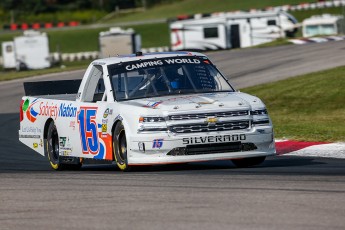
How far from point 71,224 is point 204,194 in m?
1.76

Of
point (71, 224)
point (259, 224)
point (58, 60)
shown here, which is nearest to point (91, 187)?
point (71, 224)

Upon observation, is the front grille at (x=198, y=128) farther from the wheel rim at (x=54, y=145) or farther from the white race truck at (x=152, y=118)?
the wheel rim at (x=54, y=145)

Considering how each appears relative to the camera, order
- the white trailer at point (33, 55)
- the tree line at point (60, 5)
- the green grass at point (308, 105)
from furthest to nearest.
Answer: the tree line at point (60, 5) → the white trailer at point (33, 55) → the green grass at point (308, 105)

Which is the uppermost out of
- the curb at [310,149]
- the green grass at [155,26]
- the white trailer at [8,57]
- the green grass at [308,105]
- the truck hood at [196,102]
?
the truck hood at [196,102]

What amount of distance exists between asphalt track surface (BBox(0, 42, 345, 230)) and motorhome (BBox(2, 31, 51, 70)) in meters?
46.5

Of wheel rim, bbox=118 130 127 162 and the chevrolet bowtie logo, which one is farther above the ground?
the chevrolet bowtie logo

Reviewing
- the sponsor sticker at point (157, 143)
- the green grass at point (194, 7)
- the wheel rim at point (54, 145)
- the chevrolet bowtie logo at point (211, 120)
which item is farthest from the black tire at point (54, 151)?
the green grass at point (194, 7)

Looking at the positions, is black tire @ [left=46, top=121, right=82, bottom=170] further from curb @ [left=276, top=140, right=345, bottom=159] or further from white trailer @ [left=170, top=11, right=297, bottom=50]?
white trailer @ [left=170, top=11, right=297, bottom=50]

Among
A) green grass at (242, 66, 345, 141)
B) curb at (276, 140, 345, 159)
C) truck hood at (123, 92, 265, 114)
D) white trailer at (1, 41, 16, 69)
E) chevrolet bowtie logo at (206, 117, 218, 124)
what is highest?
truck hood at (123, 92, 265, 114)

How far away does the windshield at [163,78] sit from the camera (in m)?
13.5

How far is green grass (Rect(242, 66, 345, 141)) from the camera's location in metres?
18.0

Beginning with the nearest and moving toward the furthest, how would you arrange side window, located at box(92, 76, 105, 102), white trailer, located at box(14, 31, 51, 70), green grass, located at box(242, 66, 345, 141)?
side window, located at box(92, 76, 105, 102)
green grass, located at box(242, 66, 345, 141)
white trailer, located at box(14, 31, 51, 70)

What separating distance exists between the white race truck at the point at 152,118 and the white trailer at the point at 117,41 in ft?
147

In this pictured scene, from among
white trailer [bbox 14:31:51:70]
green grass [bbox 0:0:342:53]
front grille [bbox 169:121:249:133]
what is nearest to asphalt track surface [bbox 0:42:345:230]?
front grille [bbox 169:121:249:133]
